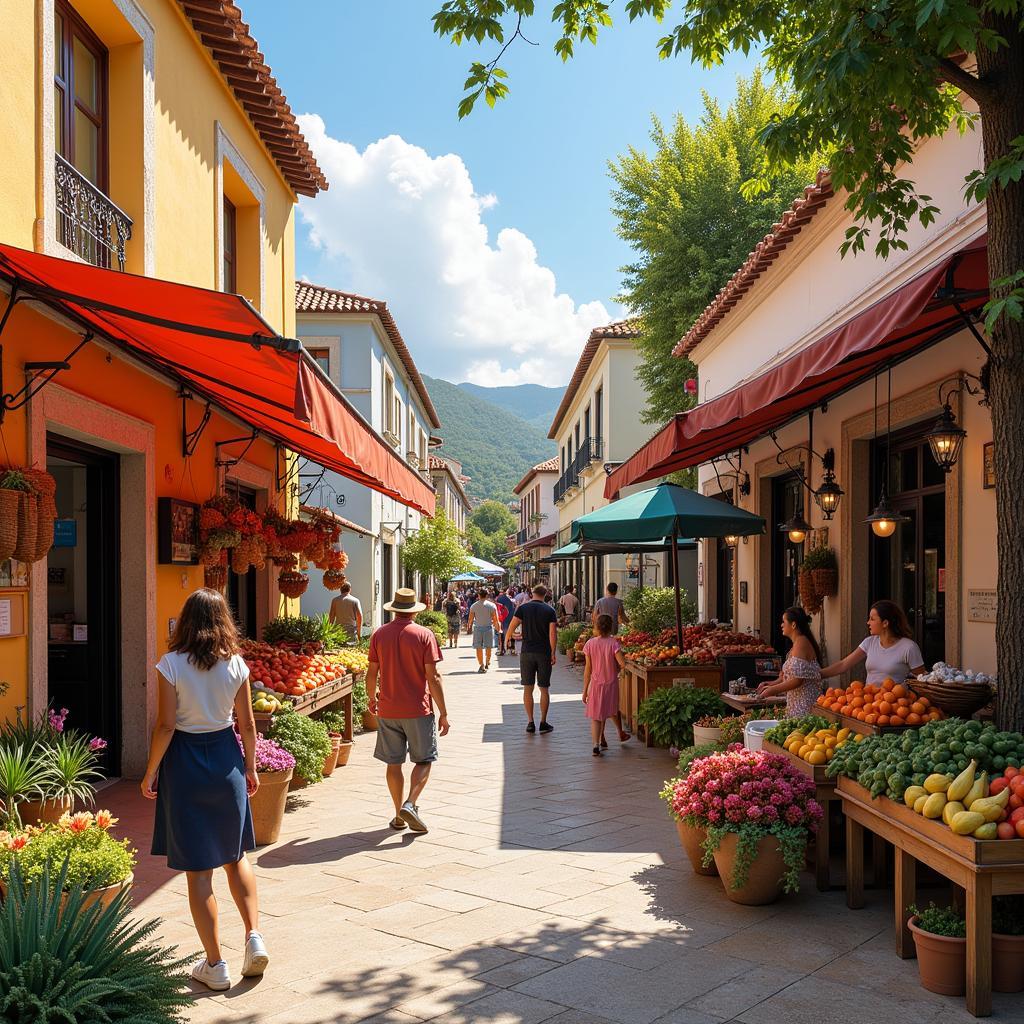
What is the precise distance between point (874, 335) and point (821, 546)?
19.0 ft

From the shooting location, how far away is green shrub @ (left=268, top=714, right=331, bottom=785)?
7.33 meters

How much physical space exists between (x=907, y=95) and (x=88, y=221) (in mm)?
5448

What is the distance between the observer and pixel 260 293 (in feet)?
37.5

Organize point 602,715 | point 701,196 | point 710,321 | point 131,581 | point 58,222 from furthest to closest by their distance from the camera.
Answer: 1. point 701,196
2. point 710,321
3. point 602,715
4. point 131,581
5. point 58,222

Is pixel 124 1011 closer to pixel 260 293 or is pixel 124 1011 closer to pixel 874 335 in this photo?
pixel 874 335

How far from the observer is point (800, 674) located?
7562 mm

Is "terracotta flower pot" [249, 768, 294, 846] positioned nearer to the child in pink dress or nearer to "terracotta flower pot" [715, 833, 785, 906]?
"terracotta flower pot" [715, 833, 785, 906]

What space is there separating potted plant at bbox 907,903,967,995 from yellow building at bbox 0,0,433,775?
148 inches

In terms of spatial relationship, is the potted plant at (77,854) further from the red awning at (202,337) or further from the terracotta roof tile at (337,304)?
the terracotta roof tile at (337,304)

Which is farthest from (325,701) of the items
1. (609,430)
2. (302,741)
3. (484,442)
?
(484,442)

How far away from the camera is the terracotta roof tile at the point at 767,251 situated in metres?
9.53

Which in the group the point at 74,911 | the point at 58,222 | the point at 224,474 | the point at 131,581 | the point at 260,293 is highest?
the point at 260,293

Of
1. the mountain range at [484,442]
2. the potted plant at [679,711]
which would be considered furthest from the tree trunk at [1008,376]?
the mountain range at [484,442]

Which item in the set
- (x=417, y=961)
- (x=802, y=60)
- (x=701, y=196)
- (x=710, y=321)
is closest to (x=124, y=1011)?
(x=417, y=961)
